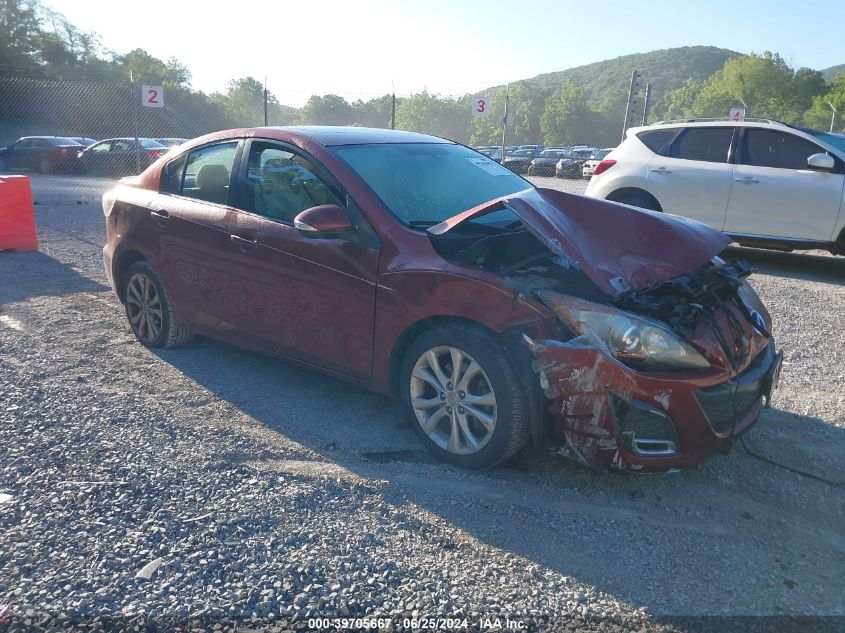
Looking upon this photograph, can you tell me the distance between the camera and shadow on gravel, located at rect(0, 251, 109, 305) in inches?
286

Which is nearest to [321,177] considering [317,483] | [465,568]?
[317,483]

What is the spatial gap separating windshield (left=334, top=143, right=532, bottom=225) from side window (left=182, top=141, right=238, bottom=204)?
92 centimetres

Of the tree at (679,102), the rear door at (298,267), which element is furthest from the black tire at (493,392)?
the tree at (679,102)

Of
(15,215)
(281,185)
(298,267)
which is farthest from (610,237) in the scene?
(15,215)

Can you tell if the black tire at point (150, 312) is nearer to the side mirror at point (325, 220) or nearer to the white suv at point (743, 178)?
the side mirror at point (325, 220)

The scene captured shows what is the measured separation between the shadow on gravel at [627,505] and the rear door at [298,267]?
1.46 feet

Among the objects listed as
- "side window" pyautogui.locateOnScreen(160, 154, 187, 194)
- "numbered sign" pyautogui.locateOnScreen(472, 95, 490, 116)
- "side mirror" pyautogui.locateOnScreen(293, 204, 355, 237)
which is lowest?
"side mirror" pyautogui.locateOnScreen(293, 204, 355, 237)

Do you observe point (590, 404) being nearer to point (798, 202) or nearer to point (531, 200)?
point (531, 200)

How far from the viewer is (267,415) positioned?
438 centimetres

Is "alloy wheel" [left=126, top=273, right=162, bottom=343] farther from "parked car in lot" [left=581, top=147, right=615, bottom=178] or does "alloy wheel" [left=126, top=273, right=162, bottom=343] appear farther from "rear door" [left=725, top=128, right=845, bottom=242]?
"parked car in lot" [left=581, top=147, right=615, bottom=178]

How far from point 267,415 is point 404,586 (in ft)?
6.23

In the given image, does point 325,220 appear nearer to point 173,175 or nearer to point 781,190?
point 173,175

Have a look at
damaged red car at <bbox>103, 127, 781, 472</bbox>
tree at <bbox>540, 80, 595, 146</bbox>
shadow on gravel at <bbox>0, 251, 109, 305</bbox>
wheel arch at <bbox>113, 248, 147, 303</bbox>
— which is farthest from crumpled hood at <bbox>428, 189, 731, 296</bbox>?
tree at <bbox>540, 80, 595, 146</bbox>

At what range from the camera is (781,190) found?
28.6ft
